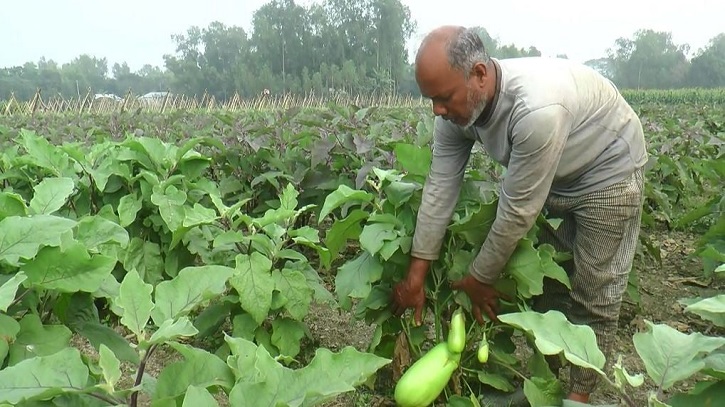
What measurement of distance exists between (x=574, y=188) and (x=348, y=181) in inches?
80.2

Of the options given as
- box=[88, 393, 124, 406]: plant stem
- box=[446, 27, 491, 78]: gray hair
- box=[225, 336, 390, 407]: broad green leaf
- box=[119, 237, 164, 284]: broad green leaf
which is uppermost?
box=[446, 27, 491, 78]: gray hair

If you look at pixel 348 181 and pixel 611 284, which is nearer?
pixel 611 284

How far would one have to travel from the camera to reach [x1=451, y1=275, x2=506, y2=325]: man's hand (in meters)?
2.32

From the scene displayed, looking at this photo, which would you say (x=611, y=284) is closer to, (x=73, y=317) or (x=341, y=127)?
(x=73, y=317)

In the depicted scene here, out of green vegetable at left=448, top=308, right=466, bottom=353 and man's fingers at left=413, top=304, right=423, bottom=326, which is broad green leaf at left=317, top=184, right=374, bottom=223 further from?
green vegetable at left=448, top=308, right=466, bottom=353

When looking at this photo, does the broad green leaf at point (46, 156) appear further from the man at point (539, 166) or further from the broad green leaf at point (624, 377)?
the broad green leaf at point (624, 377)

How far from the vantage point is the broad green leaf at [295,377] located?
1.07 meters

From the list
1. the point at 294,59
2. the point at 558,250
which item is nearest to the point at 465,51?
the point at 558,250

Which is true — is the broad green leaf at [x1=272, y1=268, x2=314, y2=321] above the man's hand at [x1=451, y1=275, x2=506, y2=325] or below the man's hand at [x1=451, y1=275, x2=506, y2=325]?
below

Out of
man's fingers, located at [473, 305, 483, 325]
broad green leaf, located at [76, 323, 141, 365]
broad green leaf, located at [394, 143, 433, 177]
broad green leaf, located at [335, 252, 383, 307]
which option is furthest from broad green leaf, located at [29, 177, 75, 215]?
man's fingers, located at [473, 305, 483, 325]

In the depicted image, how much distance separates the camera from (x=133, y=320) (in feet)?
4.24

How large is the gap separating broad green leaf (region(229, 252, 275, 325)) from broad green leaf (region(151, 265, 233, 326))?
123 cm

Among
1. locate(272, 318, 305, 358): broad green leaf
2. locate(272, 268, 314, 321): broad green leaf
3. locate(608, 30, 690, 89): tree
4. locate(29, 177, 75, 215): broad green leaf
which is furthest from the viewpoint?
locate(608, 30, 690, 89): tree

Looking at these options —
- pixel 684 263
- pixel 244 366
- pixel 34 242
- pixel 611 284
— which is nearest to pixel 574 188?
pixel 611 284
